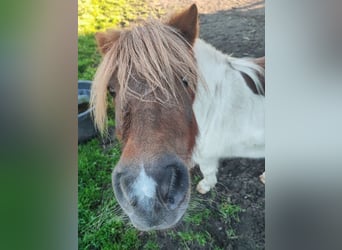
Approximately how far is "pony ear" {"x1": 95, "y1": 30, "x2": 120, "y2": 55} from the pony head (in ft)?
0.18

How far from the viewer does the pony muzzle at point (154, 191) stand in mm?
2557

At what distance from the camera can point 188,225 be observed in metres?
2.65

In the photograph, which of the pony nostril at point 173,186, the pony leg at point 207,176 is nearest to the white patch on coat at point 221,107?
the pony leg at point 207,176

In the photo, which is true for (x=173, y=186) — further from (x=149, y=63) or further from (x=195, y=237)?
(x=149, y=63)

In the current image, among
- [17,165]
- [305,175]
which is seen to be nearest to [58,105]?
[17,165]

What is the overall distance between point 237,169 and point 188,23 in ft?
3.12

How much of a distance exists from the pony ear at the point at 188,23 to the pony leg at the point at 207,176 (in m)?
0.76

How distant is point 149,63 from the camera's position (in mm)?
2637

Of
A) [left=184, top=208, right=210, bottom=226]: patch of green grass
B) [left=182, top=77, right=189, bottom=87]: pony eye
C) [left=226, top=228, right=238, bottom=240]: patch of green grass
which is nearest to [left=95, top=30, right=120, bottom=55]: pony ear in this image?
[left=182, top=77, right=189, bottom=87]: pony eye

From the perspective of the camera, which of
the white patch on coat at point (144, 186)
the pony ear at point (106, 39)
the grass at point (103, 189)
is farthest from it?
the pony ear at point (106, 39)

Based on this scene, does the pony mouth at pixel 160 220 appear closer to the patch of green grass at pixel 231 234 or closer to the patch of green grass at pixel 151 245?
the patch of green grass at pixel 151 245

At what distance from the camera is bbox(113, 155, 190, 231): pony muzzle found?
2557mm

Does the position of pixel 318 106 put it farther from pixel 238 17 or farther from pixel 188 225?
pixel 188 225

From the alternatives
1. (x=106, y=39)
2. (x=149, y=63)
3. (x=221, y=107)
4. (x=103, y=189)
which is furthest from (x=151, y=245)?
(x=106, y=39)
